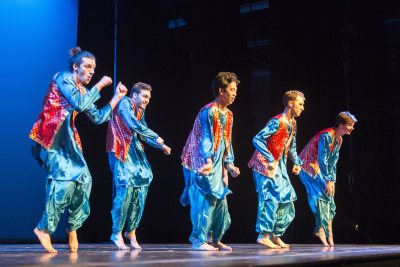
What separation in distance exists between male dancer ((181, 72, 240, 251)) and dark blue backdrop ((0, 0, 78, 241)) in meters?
1.93

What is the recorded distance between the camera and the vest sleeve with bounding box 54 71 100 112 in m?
3.46

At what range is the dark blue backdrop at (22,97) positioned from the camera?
5461 millimetres

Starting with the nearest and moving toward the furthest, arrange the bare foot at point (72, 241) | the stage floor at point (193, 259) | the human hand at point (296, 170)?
the stage floor at point (193, 259), the bare foot at point (72, 241), the human hand at point (296, 170)

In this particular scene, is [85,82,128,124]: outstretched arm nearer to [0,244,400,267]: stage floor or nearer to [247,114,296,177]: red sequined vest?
[0,244,400,267]: stage floor

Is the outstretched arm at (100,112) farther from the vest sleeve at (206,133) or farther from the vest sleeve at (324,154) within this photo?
the vest sleeve at (324,154)

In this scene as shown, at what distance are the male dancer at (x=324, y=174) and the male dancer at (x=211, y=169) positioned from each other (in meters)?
1.69

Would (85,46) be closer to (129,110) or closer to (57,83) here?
(129,110)

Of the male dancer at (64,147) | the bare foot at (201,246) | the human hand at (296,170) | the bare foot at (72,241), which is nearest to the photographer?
the male dancer at (64,147)

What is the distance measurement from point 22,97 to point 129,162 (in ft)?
5.72

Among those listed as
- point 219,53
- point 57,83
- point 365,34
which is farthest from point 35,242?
point 365,34

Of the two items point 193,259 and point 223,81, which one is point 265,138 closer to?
point 223,81

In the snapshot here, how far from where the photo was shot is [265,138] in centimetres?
504

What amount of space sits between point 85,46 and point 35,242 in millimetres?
2208

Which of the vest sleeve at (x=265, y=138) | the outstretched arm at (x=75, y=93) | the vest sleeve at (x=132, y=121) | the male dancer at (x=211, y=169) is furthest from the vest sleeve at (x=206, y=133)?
the outstretched arm at (x=75, y=93)
